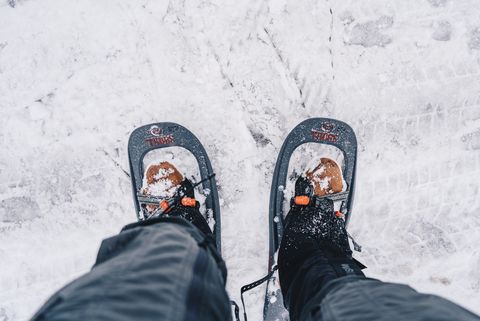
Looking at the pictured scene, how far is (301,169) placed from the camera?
1.80m

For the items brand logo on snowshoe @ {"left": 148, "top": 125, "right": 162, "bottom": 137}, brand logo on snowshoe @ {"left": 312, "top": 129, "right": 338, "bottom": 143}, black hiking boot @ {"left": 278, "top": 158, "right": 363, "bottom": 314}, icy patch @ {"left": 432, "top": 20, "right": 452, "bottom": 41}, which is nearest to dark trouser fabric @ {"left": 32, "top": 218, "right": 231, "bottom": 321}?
black hiking boot @ {"left": 278, "top": 158, "right": 363, "bottom": 314}

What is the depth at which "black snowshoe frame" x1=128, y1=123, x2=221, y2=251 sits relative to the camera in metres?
1.68

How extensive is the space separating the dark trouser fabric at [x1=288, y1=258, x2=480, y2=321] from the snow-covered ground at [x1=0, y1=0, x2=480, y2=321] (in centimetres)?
60

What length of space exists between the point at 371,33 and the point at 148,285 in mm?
1478

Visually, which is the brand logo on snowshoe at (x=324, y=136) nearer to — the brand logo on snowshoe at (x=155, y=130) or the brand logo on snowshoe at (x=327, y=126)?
the brand logo on snowshoe at (x=327, y=126)

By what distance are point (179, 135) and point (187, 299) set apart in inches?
38.4

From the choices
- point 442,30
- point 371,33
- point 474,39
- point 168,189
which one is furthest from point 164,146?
point 474,39

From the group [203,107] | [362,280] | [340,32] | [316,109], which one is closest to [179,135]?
[203,107]

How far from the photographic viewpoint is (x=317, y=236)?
155cm

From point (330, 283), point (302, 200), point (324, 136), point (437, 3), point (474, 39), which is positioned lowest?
point (330, 283)

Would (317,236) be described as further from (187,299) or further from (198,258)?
(187,299)

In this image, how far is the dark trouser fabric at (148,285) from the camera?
2.50 feet

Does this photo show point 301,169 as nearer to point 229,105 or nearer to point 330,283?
point 229,105

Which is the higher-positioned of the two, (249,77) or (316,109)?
(249,77)
